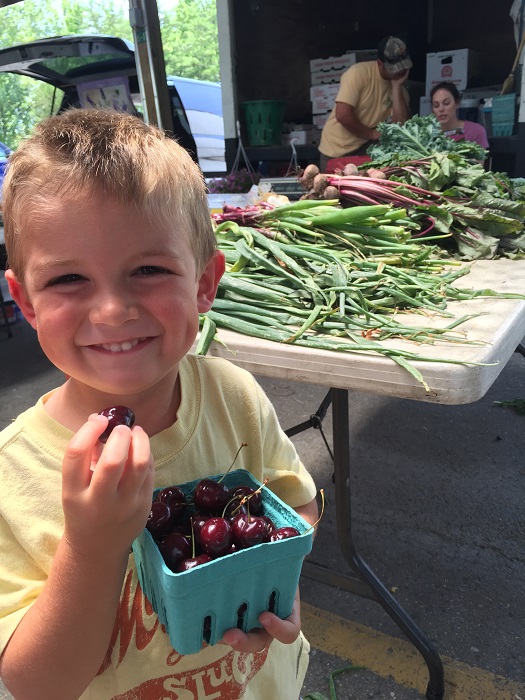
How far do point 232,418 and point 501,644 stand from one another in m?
1.69

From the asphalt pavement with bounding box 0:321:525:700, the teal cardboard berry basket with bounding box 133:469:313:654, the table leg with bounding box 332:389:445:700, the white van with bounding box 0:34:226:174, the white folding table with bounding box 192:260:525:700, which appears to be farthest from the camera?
the white van with bounding box 0:34:226:174

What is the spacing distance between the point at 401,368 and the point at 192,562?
817 millimetres

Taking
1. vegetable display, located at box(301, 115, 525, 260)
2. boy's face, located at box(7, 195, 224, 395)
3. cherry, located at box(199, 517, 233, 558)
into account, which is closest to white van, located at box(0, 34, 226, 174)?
vegetable display, located at box(301, 115, 525, 260)

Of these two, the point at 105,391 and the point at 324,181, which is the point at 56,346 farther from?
the point at 324,181

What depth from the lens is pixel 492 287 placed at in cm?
218

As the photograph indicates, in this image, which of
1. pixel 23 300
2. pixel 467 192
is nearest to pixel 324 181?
pixel 467 192

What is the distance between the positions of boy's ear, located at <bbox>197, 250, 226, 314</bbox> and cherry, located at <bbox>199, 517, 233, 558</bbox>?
0.41 m

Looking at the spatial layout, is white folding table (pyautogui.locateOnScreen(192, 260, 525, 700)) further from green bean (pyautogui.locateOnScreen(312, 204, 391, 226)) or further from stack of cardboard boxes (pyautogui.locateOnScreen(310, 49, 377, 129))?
stack of cardboard boxes (pyautogui.locateOnScreen(310, 49, 377, 129))

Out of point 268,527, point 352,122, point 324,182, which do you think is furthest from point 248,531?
point 352,122

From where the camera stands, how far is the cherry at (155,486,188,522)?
0.94 metres

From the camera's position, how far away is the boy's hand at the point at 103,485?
70cm

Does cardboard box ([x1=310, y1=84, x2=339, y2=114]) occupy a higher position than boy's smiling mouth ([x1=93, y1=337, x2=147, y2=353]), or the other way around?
cardboard box ([x1=310, y1=84, x2=339, y2=114])

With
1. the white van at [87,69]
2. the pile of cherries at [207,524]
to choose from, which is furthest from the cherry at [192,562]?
the white van at [87,69]

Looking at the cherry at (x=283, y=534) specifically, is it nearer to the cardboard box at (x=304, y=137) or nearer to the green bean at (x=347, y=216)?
the green bean at (x=347, y=216)
